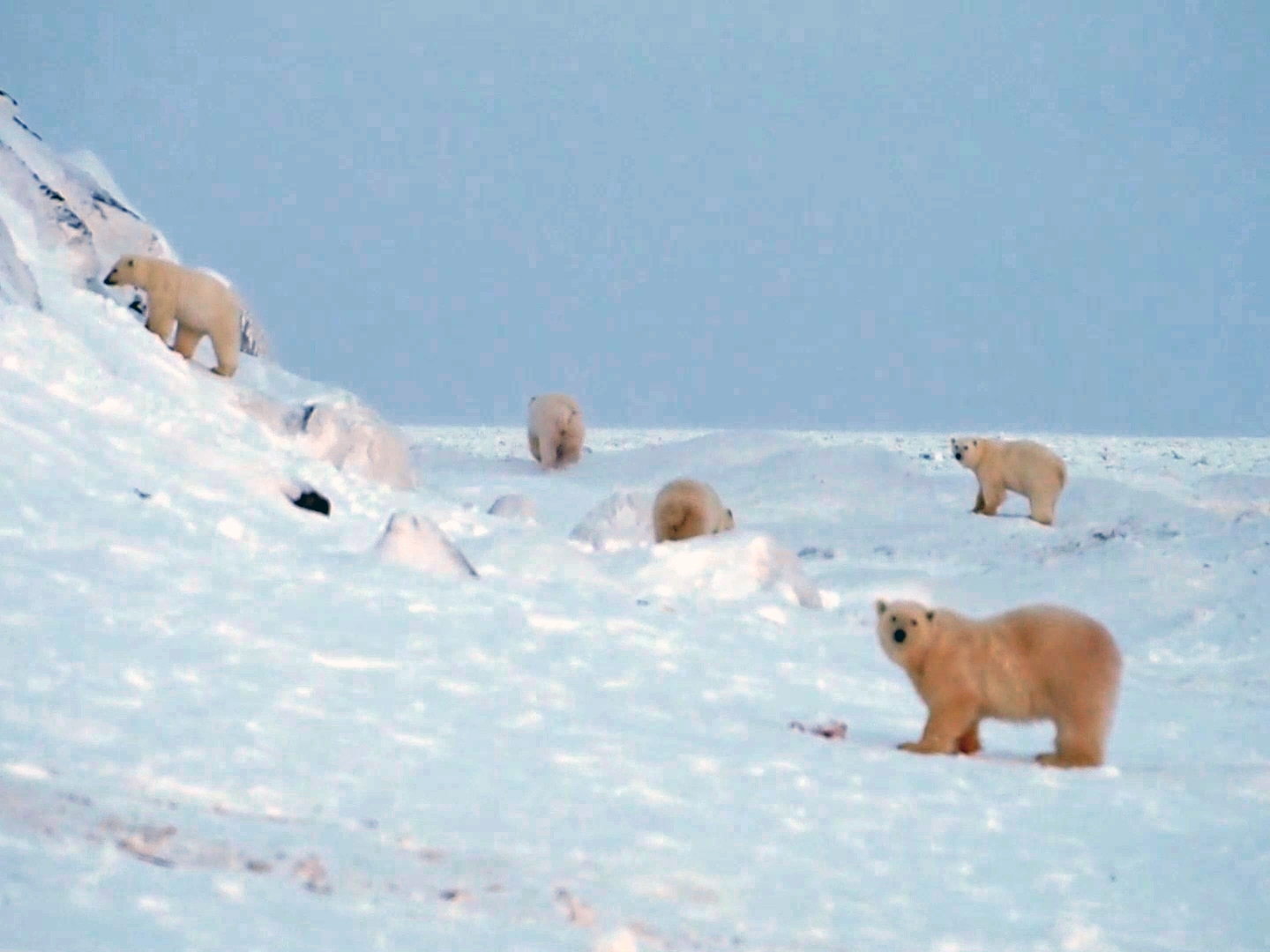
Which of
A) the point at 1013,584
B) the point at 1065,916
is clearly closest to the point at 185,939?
the point at 1065,916

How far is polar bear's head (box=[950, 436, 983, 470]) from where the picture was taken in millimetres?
13820

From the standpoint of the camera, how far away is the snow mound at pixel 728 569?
289 inches

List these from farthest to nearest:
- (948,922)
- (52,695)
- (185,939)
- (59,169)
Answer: (59,169), (52,695), (948,922), (185,939)

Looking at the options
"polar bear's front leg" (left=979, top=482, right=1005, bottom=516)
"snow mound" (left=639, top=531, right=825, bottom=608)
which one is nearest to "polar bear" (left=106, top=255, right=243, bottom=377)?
"snow mound" (left=639, top=531, right=825, bottom=608)

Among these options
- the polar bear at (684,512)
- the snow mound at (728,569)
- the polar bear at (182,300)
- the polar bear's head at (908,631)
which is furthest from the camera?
the polar bear at (182,300)

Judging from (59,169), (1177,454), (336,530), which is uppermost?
(1177,454)

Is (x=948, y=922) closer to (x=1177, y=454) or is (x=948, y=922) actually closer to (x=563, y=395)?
(x=563, y=395)

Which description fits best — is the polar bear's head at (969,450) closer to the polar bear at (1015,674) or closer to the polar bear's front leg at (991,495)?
the polar bear's front leg at (991,495)

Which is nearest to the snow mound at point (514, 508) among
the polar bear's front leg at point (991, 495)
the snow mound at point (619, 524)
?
the snow mound at point (619, 524)

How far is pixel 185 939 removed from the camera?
1906 mm

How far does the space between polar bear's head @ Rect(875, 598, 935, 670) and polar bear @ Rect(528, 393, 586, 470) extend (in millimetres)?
12720

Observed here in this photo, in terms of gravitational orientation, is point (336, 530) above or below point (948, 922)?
above

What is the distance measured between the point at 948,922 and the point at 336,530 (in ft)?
14.5

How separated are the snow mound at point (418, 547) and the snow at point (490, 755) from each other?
85 millimetres
